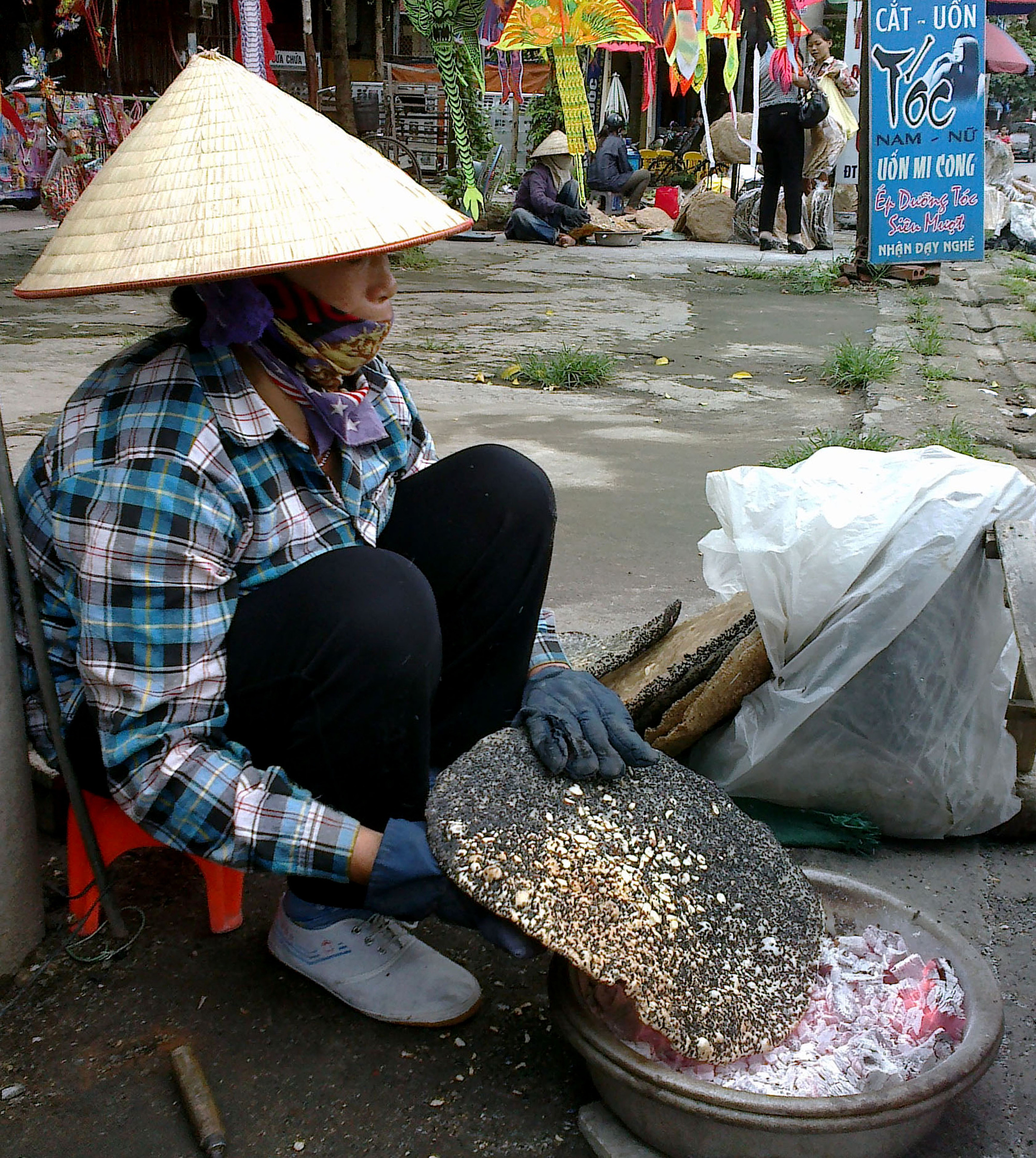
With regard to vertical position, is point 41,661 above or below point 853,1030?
above

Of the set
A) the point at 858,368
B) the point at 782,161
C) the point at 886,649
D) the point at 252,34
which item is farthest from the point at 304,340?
the point at 782,161

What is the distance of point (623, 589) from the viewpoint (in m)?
2.89

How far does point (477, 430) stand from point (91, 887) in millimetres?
3088

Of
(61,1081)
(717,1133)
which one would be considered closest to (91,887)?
(61,1081)

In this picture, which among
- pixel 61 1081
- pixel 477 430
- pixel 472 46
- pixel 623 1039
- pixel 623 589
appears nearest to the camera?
pixel 623 1039

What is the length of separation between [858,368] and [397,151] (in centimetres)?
968

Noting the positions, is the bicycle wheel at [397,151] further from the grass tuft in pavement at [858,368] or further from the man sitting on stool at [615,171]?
the grass tuft in pavement at [858,368]

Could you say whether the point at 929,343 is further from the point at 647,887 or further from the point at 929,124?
the point at 647,887

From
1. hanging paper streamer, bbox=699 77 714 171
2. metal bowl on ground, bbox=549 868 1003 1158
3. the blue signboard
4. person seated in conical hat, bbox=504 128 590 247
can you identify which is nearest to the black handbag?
the blue signboard

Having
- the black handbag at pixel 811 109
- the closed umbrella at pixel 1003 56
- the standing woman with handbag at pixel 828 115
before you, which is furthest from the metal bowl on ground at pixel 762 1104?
the closed umbrella at pixel 1003 56

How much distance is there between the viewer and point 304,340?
4.82 feet

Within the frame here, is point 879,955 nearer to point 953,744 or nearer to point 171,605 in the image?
point 953,744

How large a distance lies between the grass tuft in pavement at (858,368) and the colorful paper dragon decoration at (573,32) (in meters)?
5.99

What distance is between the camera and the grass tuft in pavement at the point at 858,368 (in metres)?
5.34
